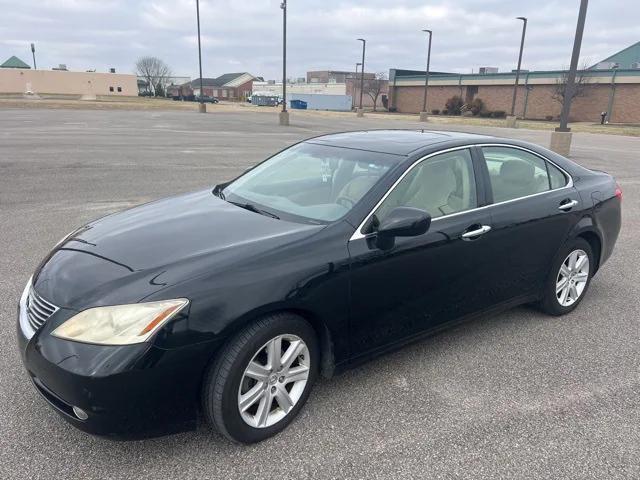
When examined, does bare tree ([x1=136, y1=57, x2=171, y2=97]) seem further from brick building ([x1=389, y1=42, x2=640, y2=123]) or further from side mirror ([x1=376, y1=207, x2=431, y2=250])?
side mirror ([x1=376, y1=207, x2=431, y2=250])

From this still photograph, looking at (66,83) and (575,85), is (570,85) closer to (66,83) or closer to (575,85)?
(575,85)

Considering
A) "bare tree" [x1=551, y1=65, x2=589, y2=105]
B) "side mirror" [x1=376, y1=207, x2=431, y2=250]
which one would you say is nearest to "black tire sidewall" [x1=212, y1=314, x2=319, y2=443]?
"side mirror" [x1=376, y1=207, x2=431, y2=250]

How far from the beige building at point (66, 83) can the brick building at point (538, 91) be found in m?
51.5

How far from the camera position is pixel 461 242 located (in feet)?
11.4

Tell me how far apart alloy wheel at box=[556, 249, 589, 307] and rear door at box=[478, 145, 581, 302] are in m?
0.28

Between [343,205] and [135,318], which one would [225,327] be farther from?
[343,205]

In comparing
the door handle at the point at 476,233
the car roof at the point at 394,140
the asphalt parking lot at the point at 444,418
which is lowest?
the asphalt parking lot at the point at 444,418

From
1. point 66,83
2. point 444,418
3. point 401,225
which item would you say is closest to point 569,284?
point 444,418

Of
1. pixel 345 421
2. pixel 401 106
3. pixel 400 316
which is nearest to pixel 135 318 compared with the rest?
pixel 345 421

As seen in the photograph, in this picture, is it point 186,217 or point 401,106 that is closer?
point 186,217

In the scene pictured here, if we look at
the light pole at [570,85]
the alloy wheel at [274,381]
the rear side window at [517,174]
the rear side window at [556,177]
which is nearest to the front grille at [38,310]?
the alloy wheel at [274,381]

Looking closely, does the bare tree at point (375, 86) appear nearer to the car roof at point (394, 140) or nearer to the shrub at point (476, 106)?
the shrub at point (476, 106)

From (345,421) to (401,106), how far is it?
7284 cm

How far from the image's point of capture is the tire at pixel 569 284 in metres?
4.27
